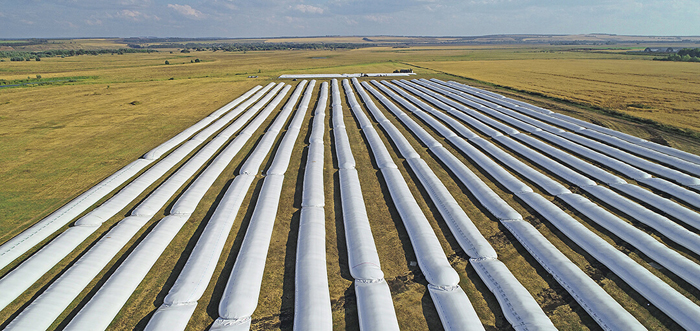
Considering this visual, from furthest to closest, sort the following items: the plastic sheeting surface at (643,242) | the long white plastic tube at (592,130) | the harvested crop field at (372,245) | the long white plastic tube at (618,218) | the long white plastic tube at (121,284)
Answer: the long white plastic tube at (592,130) → the long white plastic tube at (618,218) → the plastic sheeting surface at (643,242) → the harvested crop field at (372,245) → the long white plastic tube at (121,284)

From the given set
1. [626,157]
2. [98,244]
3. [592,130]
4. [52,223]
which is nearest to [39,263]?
[98,244]

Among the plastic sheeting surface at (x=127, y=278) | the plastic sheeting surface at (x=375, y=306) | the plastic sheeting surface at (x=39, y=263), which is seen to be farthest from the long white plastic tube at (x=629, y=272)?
the plastic sheeting surface at (x=39, y=263)

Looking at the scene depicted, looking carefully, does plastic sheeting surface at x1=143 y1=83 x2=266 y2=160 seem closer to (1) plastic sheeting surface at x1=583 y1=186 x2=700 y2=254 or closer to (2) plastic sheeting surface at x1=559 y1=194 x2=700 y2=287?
(2) plastic sheeting surface at x1=559 y1=194 x2=700 y2=287

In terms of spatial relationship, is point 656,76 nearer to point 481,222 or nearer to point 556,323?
point 481,222

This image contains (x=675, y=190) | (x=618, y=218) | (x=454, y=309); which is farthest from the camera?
(x=675, y=190)

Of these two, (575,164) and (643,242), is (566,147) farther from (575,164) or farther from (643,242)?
(643,242)

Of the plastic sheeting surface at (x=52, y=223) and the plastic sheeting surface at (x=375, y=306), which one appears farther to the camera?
the plastic sheeting surface at (x=52, y=223)

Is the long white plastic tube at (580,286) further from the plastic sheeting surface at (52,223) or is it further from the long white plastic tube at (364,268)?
the plastic sheeting surface at (52,223)

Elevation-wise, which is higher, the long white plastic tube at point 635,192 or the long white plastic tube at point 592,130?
the long white plastic tube at point 592,130

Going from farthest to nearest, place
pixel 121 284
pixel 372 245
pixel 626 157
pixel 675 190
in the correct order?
pixel 626 157, pixel 675 190, pixel 372 245, pixel 121 284

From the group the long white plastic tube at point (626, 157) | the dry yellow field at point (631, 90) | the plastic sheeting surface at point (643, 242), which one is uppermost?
the dry yellow field at point (631, 90)

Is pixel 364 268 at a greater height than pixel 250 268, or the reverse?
pixel 364 268
